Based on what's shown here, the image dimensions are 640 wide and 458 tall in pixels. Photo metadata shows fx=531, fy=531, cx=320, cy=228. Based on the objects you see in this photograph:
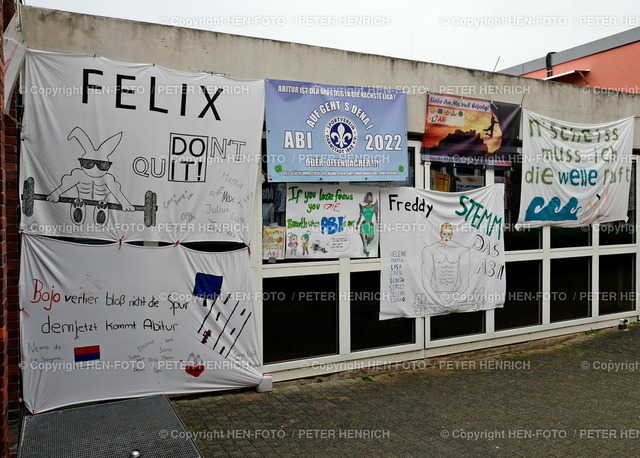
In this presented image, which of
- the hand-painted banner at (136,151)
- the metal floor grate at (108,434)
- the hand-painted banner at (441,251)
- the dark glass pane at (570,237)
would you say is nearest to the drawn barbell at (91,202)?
the hand-painted banner at (136,151)

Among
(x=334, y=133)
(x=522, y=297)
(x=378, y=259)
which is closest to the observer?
(x=334, y=133)

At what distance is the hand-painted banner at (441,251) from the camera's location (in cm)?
716

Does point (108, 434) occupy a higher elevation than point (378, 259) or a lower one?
lower

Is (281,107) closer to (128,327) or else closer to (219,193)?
(219,193)

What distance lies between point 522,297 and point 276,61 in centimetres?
523

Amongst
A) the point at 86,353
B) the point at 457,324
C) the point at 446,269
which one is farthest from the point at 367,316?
the point at 86,353

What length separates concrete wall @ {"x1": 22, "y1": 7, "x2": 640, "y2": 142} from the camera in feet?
17.7

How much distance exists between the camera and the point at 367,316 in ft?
23.3

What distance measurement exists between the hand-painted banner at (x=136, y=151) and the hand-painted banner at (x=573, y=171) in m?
4.49

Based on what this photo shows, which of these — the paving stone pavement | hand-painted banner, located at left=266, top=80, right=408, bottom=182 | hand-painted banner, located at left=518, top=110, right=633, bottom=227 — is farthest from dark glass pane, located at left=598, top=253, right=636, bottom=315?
hand-painted banner, located at left=266, top=80, right=408, bottom=182

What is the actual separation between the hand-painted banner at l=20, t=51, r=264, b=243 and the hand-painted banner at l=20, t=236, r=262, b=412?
0.90 ft

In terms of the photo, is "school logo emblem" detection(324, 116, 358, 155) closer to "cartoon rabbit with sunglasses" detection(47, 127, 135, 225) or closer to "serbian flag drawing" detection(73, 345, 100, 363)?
"cartoon rabbit with sunglasses" detection(47, 127, 135, 225)

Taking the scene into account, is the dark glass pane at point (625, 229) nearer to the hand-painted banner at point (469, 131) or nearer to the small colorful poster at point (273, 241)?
the hand-painted banner at point (469, 131)

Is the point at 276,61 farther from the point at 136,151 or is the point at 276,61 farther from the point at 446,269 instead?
Answer: the point at 446,269
